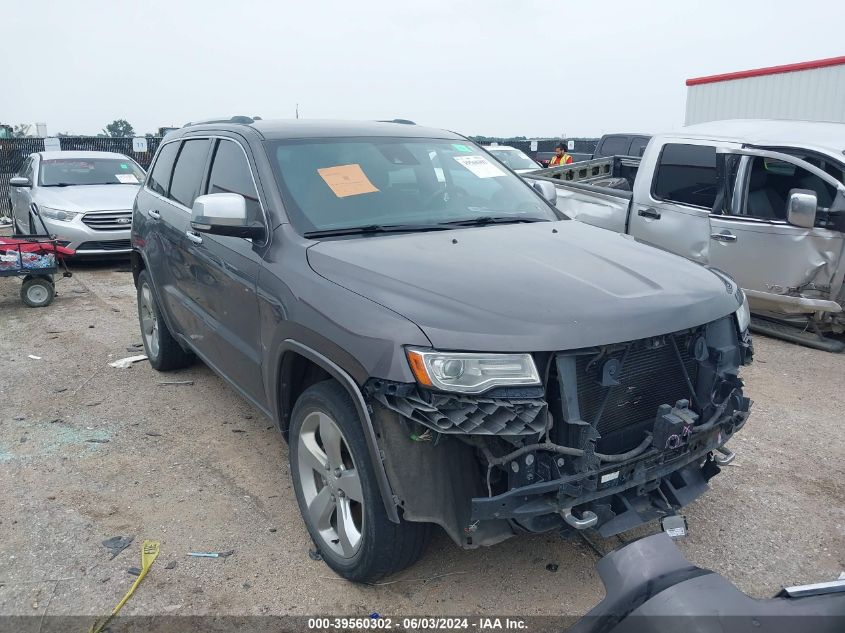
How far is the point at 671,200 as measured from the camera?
22.2 feet

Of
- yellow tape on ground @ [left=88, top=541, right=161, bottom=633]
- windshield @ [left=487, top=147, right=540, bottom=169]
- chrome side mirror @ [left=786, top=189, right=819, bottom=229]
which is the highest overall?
windshield @ [left=487, top=147, right=540, bottom=169]

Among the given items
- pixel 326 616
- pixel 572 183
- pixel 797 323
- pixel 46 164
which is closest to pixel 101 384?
pixel 326 616

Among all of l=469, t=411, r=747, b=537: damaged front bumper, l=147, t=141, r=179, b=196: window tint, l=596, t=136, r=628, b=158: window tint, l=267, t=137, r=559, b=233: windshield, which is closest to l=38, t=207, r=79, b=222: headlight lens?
l=147, t=141, r=179, b=196: window tint

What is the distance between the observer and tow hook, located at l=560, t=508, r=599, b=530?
2.49 metres

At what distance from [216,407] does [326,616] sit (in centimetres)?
247

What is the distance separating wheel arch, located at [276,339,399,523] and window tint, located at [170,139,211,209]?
175 centimetres

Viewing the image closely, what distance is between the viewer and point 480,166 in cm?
427

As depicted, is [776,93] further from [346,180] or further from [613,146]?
[346,180]

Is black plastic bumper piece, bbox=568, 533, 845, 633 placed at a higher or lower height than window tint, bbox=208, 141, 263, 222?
lower

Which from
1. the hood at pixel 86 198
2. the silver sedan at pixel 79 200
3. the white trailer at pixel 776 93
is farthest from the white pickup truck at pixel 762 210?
the white trailer at pixel 776 93

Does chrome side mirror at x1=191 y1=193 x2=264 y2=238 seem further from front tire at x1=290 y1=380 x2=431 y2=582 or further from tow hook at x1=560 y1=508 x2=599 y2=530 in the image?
tow hook at x1=560 y1=508 x2=599 y2=530

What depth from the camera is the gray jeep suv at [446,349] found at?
2439 millimetres

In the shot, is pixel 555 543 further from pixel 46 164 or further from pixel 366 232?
pixel 46 164

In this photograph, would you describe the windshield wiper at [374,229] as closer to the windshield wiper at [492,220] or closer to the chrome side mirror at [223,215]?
the windshield wiper at [492,220]
